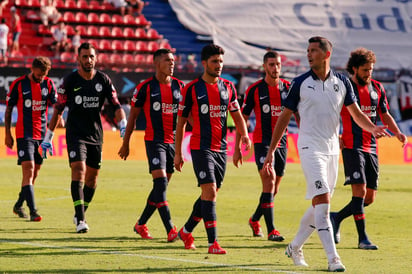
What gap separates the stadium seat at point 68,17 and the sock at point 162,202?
83.9 feet

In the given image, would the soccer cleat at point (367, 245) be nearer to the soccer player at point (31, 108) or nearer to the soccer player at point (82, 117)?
the soccer player at point (82, 117)

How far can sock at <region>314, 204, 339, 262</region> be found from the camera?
6973 mm

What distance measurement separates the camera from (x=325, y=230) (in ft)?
23.0

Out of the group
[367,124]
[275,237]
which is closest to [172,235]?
[275,237]

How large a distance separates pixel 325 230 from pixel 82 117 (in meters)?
4.01

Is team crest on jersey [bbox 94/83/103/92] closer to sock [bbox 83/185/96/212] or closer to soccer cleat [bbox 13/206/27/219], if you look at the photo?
sock [bbox 83/185/96/212]

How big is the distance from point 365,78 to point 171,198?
650cm

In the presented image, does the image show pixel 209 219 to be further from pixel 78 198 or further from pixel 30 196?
pixel 30 196

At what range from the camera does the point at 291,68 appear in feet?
105

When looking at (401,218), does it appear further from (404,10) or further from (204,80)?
(404,10)

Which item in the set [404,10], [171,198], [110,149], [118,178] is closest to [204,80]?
[171,198]

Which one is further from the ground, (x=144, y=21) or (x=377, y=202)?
(x=144, y=21)

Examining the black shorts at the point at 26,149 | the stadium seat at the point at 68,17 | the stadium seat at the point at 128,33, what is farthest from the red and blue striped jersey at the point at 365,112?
the stadium seat at the point at 128,33

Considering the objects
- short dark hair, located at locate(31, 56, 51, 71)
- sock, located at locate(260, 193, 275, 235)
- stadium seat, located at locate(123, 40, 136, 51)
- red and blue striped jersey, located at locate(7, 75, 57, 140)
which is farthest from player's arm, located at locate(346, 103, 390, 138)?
stadium seat, located at locate(123, 40, 136, 51)
